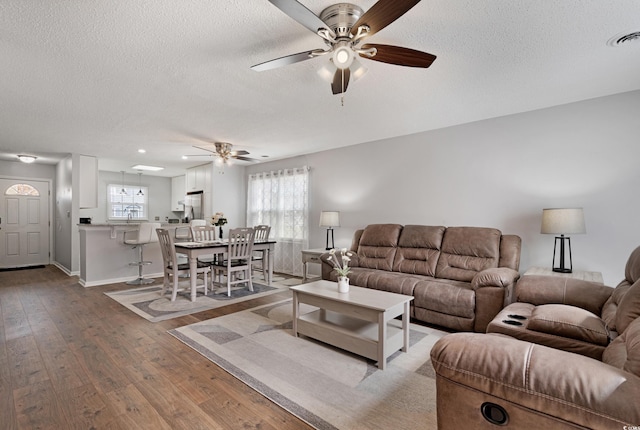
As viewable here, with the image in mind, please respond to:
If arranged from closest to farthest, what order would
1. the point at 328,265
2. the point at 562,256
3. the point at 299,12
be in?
the point at 299,12, the point at 562,256, the point at 328,265

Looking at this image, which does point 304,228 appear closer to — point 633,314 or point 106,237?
point 106,237

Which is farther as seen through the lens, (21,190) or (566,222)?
(21,190)

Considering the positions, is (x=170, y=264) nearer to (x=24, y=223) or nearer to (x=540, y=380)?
(x=540, y=380)

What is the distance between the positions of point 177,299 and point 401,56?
416 cm

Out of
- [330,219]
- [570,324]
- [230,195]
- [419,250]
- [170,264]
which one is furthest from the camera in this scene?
[230,195]

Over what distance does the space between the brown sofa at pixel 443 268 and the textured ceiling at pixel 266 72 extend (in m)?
1.53

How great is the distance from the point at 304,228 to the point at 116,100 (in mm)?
3648

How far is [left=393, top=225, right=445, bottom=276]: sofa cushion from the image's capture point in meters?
3.87

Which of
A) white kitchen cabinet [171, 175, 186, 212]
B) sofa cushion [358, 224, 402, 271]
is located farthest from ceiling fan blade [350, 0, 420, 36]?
white kitchen cabinet [171, 175, 186, 212]

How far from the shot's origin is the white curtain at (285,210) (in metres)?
6.00

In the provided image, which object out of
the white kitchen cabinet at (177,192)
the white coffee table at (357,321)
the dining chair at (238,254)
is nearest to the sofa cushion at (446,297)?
the white coffee table at (357,321)

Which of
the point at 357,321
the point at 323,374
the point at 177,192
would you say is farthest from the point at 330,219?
the point at 177,192

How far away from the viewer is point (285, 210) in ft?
20.8

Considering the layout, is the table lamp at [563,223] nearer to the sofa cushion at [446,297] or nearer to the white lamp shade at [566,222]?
the white lamp shade at [566,222]
